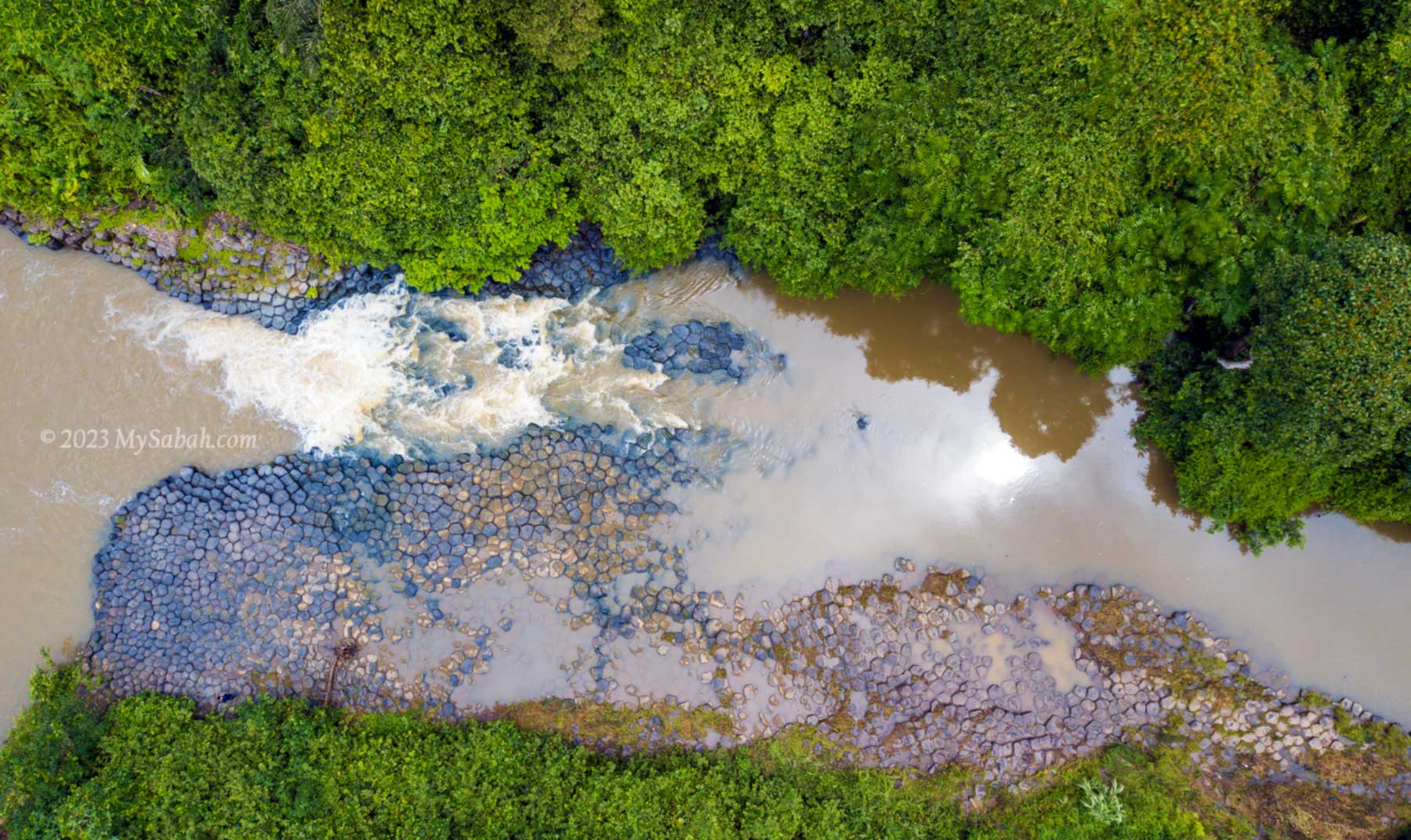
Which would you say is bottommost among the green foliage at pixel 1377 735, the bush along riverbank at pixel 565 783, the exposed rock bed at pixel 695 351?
the bush along riverbank at pixel 565 783

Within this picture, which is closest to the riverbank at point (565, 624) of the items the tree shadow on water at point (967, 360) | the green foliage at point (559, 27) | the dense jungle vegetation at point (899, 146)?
the tree shadow on water at point (967, 360)

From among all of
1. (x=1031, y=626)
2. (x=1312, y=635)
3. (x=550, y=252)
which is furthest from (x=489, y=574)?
(x=1312, y=635)

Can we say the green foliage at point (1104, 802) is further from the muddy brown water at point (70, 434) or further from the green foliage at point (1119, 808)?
the muddy brown water at point (70, 434)

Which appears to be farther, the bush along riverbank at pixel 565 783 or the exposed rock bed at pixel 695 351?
the exposed rock bed at pixel 695 351

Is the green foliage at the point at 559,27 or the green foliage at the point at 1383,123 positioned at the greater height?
the green foliage at the point at 1383,123

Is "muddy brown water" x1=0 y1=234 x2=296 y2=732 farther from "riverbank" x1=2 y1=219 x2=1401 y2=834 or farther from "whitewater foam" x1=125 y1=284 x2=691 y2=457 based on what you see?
"riverbank" x1=2 y1=219 x2=1401 y2=834

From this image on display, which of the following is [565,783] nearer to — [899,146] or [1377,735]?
[899,146]
